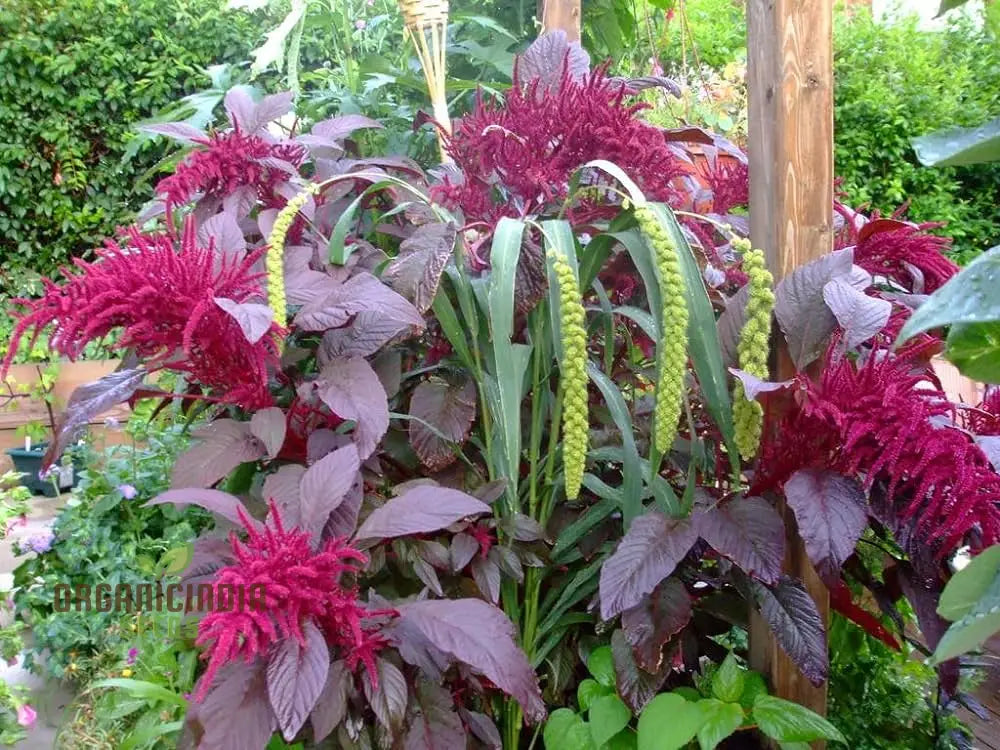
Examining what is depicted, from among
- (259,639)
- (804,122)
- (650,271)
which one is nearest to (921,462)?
(650,271)

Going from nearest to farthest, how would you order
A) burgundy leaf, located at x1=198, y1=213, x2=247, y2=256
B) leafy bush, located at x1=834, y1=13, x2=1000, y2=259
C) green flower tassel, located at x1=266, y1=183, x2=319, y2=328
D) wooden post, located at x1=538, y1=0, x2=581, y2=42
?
green flower tassel, located at x1=266, y1=183, x2=319, y2=328
burgundy leaf, located at x1=198, y1=213, x2=247, y2=256
wooden post, located at x1=538, y1=0, x2=581, y2=42
leafy bush, located at x1=834, y1=13, x2=1000, y2=259

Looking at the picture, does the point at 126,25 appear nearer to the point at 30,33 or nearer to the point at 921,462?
the point at 30,33

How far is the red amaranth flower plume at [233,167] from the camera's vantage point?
1083mm

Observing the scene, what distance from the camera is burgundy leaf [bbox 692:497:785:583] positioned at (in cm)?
84

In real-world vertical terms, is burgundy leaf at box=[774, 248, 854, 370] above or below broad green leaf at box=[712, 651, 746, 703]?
above

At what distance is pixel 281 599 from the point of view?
2.34ft

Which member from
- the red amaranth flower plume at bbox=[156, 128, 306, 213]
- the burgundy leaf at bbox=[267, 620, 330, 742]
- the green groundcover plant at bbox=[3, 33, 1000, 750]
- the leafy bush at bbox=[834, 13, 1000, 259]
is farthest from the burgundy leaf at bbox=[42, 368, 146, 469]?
the leafy bush at bbox=[834, 13, 1000, 259]

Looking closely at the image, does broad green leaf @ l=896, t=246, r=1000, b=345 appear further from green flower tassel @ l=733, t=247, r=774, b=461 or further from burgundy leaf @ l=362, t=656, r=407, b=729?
burgundy leaf @ l=362, t=656, r=407, b=729

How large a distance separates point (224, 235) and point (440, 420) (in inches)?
13.6

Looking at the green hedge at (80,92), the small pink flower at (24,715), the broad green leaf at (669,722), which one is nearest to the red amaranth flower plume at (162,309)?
the broad green leaf at (669,722)

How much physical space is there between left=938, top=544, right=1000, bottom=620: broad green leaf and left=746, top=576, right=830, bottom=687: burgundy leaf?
39cm

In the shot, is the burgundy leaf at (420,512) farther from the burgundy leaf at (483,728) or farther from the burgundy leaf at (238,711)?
the burgundy leaf at (483,728)

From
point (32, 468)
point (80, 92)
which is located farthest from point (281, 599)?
point (80, 92)

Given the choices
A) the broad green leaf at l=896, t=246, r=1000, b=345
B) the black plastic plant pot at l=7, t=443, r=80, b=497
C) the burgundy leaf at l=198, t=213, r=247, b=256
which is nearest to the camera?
the broad green leaf at l=896, t=246, r=1000, b=345
